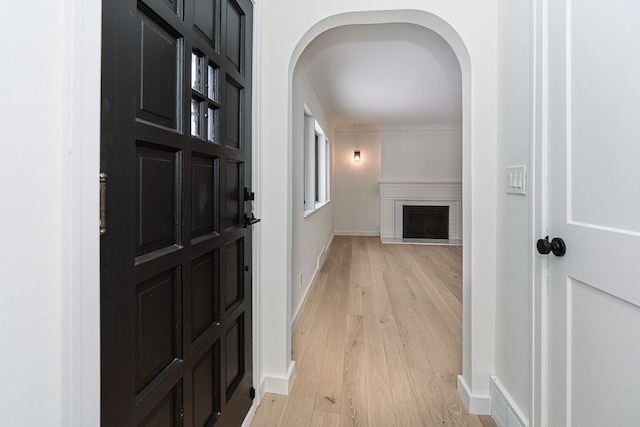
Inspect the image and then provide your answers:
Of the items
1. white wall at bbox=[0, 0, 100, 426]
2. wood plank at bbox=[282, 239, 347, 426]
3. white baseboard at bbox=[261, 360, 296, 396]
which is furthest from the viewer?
white baseboard at bbox=[261, 360, 296, 396]

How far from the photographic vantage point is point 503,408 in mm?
1488

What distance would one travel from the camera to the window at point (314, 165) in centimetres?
379

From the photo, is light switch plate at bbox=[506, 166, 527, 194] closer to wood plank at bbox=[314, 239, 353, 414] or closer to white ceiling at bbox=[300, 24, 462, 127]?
wood plank at bbox=[314, 239, 353, 414]

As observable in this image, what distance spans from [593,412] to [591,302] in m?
0.33

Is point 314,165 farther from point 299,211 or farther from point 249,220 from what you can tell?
point 249,220

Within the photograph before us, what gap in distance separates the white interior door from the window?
244 cm

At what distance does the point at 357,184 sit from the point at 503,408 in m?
6.08

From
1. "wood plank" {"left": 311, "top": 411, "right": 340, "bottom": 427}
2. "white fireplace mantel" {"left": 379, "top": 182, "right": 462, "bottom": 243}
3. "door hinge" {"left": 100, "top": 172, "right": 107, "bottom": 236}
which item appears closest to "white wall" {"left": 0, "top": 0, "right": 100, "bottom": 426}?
"door hinge" {"left": 100, "top": 172, "right": 107, "bottom": 236}

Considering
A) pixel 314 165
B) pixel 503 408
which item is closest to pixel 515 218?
pixel 503 408

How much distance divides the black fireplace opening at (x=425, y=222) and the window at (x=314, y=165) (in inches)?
76.8

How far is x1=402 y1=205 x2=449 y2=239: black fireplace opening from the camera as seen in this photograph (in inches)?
272

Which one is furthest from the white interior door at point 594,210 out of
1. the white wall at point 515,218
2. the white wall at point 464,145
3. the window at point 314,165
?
the window at point 314,165

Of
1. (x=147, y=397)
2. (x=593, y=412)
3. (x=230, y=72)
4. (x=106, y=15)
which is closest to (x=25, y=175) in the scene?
(x=106, y=15)

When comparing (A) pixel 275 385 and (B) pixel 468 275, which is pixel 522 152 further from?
(A) pixel 275 385
